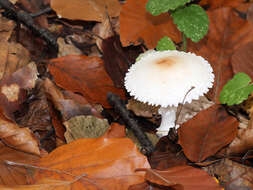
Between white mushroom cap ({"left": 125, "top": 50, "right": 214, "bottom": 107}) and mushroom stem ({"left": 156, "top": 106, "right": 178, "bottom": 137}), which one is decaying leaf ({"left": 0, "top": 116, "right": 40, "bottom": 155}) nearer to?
white mushroom cap ({"left": 125, "top": 50, "right": 214, "bottom": 107})

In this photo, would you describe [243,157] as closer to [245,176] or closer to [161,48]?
[245,176]

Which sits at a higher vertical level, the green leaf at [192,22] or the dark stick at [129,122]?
the green leaf at [192,22]

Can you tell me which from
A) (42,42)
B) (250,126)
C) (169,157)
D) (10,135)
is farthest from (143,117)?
(42,42)

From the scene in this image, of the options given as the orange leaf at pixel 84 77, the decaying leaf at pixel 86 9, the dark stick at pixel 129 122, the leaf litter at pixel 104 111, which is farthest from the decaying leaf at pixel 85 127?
the decaying leaf at pixel 86 9

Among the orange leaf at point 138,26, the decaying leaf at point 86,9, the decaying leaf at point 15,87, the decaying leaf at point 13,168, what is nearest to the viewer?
the decaying leaf at point 13,168

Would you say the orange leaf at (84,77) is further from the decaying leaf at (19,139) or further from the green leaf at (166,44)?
the decaying leaf at (19,139)
